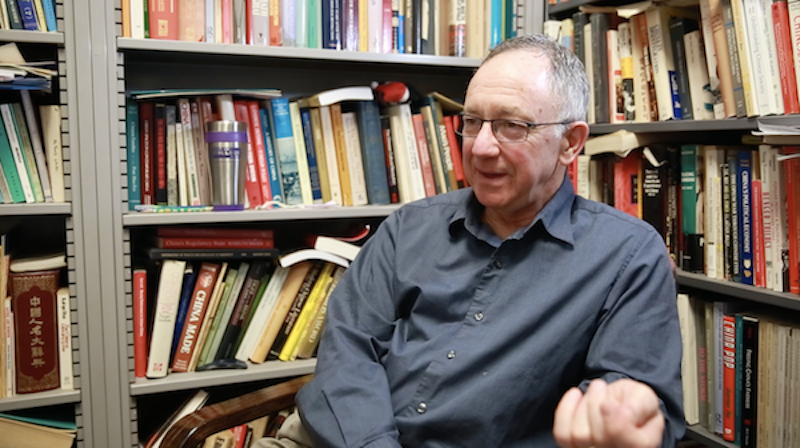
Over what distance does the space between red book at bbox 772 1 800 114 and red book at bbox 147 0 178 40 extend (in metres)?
1.33

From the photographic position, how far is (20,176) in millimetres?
1521

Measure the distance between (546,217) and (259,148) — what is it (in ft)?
2.70

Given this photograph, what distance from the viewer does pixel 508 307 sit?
48.4 inches

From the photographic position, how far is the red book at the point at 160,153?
1629 mm

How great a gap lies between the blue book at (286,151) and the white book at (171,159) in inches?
10.0

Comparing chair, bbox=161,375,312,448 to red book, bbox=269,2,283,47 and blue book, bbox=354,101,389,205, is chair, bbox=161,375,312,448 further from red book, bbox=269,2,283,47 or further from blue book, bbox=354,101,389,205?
red book, bbox=269,2,283,47

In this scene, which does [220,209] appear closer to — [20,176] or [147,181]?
[147,181]

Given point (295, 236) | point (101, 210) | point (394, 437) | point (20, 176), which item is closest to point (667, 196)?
point (394, 437)

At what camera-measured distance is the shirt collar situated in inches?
48.8

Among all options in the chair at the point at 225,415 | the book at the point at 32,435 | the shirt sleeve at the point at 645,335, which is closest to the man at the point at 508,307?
the shirt sleeve at the point at 645,335

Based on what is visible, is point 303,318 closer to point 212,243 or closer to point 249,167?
point 212,243


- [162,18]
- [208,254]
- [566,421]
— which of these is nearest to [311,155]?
[208,254]

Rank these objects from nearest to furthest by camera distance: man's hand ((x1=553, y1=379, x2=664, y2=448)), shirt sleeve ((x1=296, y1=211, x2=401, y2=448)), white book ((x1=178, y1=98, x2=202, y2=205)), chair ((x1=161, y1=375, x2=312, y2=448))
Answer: man's hand ((x1=553, y1=379, x2=664, y2=448))
shirt sleeve ((x1=296, y1=211, x2=401, y2=448))
chair ((x1=161, y1=375, x2=312, y2=448))
white book ((x1=178, y1=98, x2=202, y2=205))

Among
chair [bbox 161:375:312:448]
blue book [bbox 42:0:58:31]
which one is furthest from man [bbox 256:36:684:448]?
blue book [bbox 42:0:58:31]
